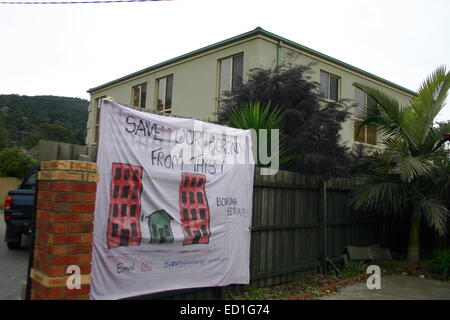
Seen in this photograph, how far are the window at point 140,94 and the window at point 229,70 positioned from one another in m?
5.01

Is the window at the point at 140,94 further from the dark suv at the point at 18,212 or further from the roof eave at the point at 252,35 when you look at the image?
the dark suv at the point at 18,212

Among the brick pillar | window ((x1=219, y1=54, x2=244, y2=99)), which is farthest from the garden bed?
window ((x1=219, y1=54, x2=244, y2=99))

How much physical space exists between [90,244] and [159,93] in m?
13.3

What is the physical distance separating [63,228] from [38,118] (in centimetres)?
5455

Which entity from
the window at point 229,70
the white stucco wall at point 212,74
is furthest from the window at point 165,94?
the window at point 229,70

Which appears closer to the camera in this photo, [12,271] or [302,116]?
[12,271]

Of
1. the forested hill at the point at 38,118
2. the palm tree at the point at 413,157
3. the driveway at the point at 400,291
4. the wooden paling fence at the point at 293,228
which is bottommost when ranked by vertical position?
the driveway at the point at 400,291

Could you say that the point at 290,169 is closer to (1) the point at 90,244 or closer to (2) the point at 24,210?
(1) the point at 90,244

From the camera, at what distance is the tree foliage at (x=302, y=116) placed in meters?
6.96

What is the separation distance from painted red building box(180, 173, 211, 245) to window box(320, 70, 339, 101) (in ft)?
33.8

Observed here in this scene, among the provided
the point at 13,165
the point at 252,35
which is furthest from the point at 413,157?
the point at 13,165

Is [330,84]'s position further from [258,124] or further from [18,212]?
[18,212]

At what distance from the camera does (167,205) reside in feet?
14.9
